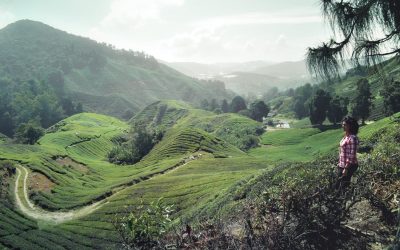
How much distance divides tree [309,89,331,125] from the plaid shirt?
372 feet

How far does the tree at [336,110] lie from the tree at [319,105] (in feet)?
5.73

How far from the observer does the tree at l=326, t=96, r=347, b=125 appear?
391ft

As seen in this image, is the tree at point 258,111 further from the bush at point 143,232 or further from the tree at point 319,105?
the bush at point 143,232

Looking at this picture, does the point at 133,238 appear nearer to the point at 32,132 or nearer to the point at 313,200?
the point at 313,200

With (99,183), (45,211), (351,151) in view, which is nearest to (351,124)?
(351,151)

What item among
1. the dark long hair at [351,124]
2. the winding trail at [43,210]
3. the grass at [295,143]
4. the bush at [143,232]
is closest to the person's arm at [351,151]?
the dark long hair at [351,124]

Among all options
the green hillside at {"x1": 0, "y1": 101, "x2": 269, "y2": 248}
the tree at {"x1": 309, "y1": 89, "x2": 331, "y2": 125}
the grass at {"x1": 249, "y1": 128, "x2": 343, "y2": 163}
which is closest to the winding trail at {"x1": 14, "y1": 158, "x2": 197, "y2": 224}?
the green hillside at {"x1": 0, "y1": 101, "x2": 269, "y2": 248}

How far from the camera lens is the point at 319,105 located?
12300cm

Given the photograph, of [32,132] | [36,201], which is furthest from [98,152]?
[36,201]

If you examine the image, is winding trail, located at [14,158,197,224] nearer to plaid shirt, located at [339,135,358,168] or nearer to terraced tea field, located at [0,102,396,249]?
terraced tea field, located at [0,102,396,249]

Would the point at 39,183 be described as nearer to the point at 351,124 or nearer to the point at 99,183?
the point at 99,183

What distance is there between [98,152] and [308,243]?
125 meters

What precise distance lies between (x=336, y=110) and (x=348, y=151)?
115693 millimetres

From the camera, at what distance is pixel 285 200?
812 centimetres
